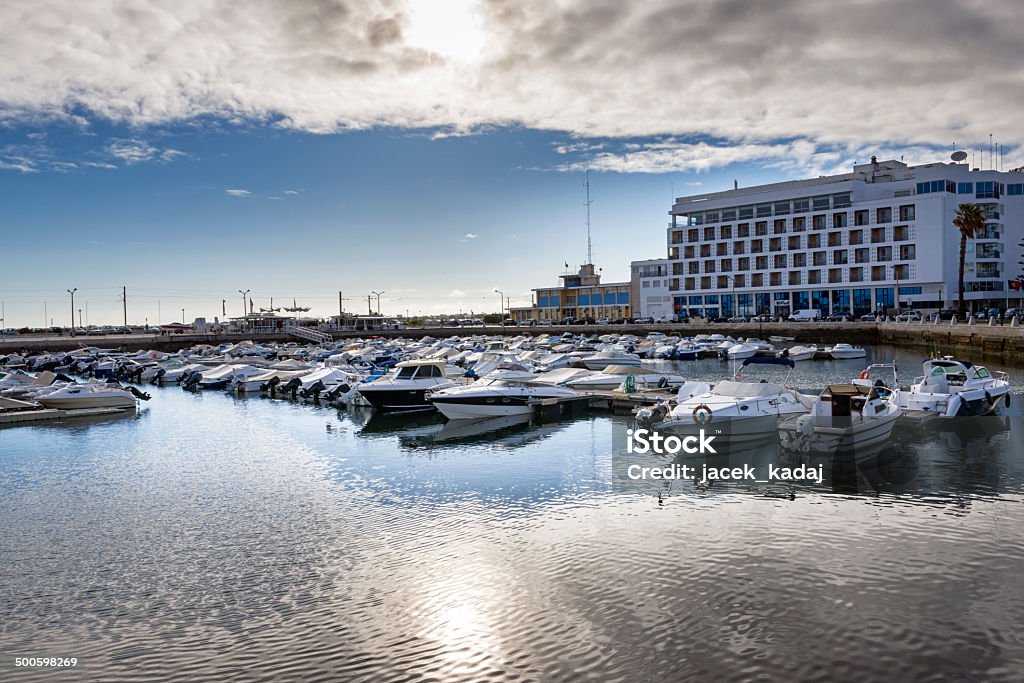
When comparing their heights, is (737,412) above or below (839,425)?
above

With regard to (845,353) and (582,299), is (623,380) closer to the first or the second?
(845,353)

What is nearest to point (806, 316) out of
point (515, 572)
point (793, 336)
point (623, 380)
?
point (793, 336)

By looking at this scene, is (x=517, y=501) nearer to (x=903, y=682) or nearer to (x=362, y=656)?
(x=362, y=656)

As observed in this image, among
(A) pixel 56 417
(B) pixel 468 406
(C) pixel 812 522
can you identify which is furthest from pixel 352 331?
(C) pixel 812 522

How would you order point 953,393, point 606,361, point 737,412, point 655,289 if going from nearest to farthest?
point 737,412 → point 953,393 → point 606,361 → point 655,289

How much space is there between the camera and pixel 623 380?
4334 cm

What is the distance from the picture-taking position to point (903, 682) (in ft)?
35.4

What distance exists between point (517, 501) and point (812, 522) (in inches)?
321

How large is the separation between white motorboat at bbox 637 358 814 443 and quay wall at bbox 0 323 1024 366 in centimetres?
3884

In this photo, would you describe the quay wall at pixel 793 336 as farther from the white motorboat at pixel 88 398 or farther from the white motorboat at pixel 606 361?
the white motorboat at pixel 88 398

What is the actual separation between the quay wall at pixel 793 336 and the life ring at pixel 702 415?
42116mm

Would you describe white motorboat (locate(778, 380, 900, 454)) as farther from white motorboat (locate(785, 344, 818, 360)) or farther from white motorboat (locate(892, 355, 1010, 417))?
white motorboat (locate(785, 344, 818, 360))

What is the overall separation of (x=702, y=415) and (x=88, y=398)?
1497 inches

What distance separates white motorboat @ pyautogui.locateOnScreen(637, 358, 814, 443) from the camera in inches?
1040
